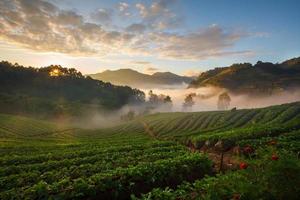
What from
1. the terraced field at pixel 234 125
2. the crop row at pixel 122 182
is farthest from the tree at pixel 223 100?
the crop row at pixel 122 182

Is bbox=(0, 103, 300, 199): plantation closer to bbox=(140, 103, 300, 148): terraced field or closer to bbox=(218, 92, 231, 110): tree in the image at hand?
bbox=(140, 103, 300, 148): terraced field

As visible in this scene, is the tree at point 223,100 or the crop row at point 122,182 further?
the tree at point 223,100

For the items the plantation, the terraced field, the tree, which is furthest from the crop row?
the tree

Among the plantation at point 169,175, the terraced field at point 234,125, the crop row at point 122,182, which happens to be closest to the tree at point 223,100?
the terraced field at point 234,125

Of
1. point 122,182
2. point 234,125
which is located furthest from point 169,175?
point 234,125

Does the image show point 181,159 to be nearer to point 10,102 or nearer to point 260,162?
point 260,162

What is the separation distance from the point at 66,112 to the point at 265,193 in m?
165

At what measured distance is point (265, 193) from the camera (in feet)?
31.8

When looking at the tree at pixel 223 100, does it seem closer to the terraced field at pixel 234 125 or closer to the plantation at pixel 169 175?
the terraced field at pixel 234 125

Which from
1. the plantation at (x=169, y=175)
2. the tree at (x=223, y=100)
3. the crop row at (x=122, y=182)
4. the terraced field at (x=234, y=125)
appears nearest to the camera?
the plantation at (x=169, y=175)

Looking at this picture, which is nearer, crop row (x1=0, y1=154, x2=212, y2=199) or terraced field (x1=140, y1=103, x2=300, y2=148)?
crop row (x1=0, y1=154, x2=212, y2=199)

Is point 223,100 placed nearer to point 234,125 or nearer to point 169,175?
point 234,125

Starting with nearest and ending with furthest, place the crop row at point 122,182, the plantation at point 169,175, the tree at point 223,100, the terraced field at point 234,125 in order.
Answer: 1. the plantation at point 169,175
2. the crop row at point 122,182
3. the terraced field at point 234,125
4. the tree at point 223,100

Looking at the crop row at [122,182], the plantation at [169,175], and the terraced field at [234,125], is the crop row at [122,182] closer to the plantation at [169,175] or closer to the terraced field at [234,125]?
the plantation at [169,175]
